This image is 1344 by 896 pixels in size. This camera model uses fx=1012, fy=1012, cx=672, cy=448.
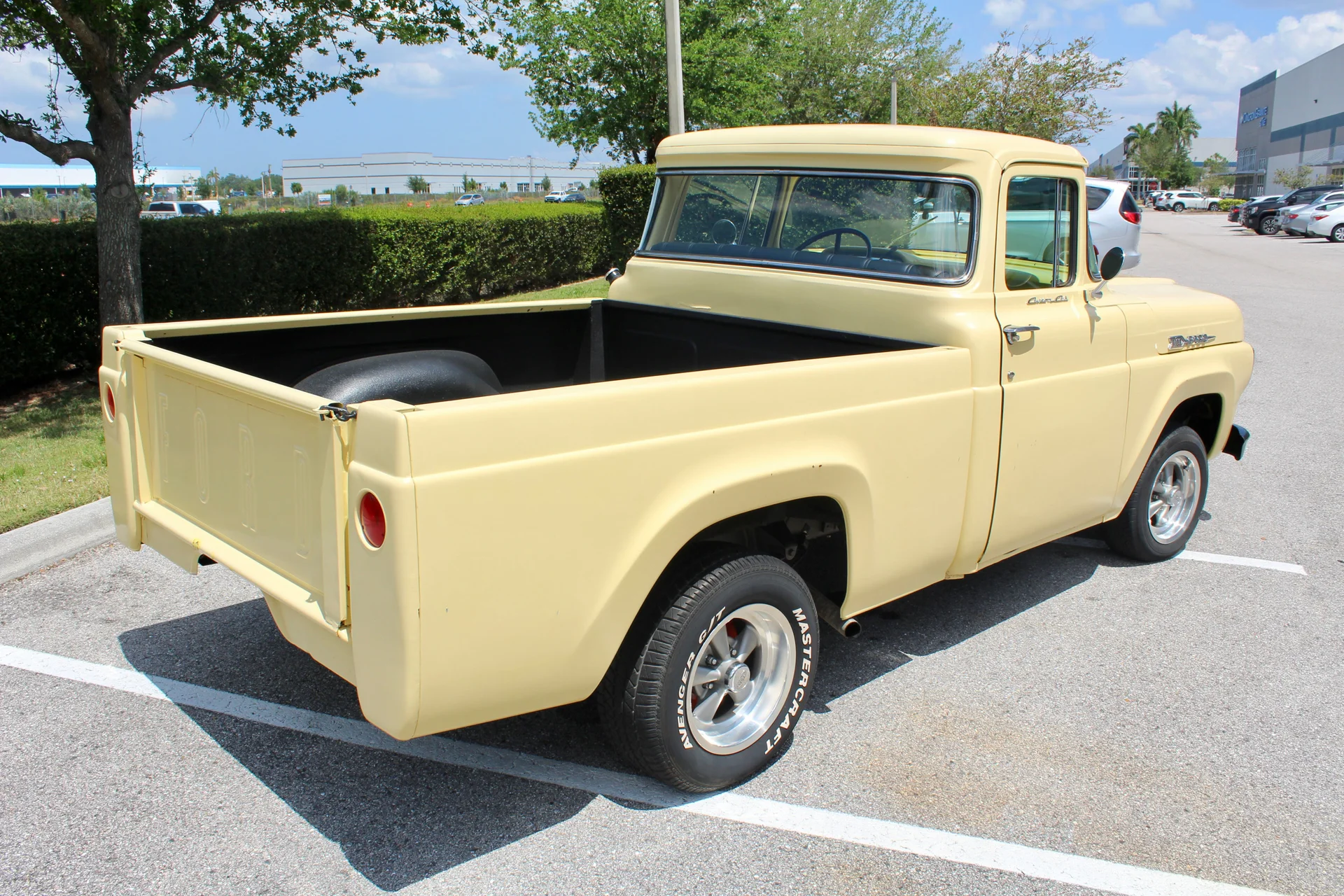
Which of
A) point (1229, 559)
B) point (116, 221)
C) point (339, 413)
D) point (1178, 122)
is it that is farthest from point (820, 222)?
point (1178, 122)

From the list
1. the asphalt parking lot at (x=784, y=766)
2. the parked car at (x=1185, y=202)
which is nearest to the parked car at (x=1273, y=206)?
the parked car at (x=1185, y=202)

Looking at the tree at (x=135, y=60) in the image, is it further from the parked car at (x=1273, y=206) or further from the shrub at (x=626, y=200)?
the parked car at (x=1273, y=206)

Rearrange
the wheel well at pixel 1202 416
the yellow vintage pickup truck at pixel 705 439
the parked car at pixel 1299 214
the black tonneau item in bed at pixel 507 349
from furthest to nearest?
the parked car at pixel 1299 214
the wheel well at pixel 1202 416
the black tonneau item in bed at pixel 507 349
the yellow vintage pickup truck at pixel 705 439

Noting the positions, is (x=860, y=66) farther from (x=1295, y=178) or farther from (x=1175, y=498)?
(x=1295, y=178)

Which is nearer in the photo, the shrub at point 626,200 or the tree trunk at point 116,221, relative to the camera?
the tree trunk at point 116,221

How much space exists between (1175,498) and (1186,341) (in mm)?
915

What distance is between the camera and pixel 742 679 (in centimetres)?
315

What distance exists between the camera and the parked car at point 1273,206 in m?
37.5

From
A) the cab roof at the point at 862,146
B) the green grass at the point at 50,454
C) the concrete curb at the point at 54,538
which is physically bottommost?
the concrete curb at the point at 54,538

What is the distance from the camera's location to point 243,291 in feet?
33.9

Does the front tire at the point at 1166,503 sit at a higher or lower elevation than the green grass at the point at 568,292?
lower

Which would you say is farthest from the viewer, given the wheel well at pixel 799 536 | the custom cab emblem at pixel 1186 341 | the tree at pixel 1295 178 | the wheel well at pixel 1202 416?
the tree at pixel 1295 178

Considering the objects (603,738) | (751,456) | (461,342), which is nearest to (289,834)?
(603,738)

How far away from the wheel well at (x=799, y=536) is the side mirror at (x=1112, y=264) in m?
1.58
